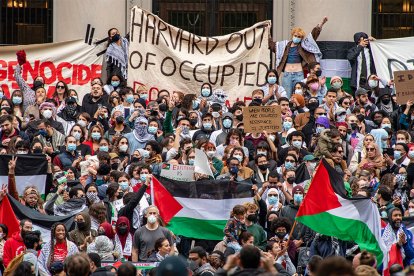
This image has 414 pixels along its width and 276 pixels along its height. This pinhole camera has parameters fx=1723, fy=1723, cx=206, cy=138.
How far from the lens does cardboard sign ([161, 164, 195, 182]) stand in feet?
74.9

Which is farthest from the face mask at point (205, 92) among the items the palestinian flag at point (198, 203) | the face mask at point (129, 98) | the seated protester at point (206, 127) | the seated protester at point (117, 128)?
the palestinian flag at point (198, 203)

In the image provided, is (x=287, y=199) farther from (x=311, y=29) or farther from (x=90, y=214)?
(x=311, y=29)

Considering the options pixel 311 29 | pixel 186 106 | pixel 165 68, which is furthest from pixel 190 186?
pixel 311 29

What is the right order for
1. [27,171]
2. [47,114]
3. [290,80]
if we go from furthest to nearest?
[290,80]
[47,114]
[27,171]

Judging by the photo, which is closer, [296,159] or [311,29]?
[296,159]

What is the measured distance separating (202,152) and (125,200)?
1.74 meters

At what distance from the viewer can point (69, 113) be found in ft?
89.2

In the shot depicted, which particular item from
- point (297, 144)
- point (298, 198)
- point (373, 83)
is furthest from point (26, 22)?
point (298, 198)

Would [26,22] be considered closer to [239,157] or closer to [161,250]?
[239,157]

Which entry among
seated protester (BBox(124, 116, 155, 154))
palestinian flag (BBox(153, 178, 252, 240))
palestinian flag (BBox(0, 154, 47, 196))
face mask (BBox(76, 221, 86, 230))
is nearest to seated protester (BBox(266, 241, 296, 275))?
palestinian flag (BBox(153, 178, 252, 240))

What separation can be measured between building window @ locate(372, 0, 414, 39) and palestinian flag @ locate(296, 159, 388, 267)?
11898 mm

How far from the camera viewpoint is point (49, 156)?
2469cm

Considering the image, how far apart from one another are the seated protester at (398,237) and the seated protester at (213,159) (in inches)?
125

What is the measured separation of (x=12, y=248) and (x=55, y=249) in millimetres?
523
